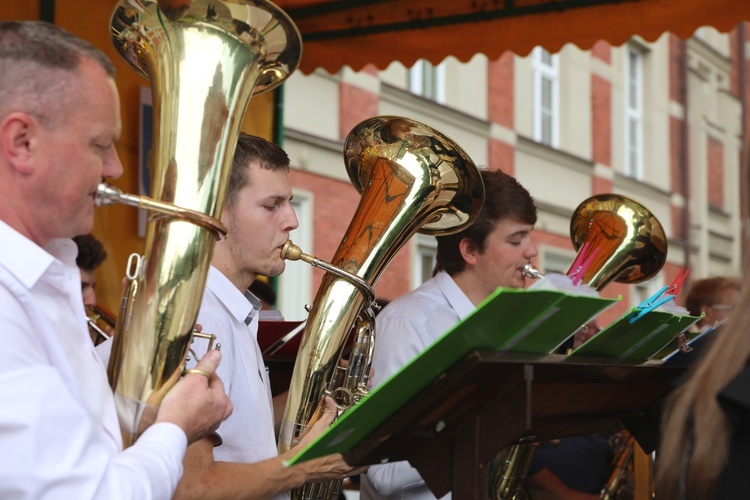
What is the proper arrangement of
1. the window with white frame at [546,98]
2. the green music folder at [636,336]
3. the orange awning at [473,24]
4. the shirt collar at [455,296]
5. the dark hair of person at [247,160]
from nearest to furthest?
the green music folder at [636,336] < the dark hair of person at [247,160] < the shirt collar at [455,296] < the orange awning at [473,24] < the window with white frame at [546,98]

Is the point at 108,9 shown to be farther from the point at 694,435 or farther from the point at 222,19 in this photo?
the point at 694,435

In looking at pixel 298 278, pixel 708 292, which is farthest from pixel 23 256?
pixel 298 278

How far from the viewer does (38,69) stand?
166 cm

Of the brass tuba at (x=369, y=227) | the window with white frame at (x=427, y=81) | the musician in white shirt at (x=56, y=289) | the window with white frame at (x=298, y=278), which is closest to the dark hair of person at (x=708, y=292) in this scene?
the brass tuba at (x=369, y=227)

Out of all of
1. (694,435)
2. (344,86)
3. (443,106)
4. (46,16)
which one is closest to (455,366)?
(694,435)

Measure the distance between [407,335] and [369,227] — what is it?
1.23 feet

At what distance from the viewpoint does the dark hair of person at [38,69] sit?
1629 millimetres

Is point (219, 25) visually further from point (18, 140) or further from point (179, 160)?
point (18, 140)

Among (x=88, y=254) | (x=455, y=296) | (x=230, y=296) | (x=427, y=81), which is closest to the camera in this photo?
(x=230, y=296)

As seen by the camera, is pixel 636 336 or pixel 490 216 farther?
pixel 490 216

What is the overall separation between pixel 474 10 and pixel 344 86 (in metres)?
5.26

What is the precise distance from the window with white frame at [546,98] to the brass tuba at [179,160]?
1242 cm

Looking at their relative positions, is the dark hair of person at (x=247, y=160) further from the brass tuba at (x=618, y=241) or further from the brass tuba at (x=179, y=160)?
the brass tuba at (x=618, y=241)

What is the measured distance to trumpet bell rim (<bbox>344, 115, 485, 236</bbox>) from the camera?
335 cm
